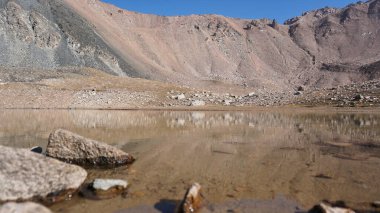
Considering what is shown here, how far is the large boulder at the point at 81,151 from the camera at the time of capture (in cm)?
1220

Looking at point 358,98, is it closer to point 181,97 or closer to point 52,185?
point 181,97

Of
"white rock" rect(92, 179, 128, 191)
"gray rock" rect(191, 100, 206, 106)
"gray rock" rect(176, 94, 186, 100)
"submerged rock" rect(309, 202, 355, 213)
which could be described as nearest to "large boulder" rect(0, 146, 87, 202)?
"white rock" rect(92, 179, 128, 191)

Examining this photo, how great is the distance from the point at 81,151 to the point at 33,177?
130 inches

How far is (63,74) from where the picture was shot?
2601 inches

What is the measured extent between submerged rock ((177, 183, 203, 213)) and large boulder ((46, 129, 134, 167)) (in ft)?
14.9

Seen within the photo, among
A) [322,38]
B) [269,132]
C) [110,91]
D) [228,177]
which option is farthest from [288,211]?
[322,38]

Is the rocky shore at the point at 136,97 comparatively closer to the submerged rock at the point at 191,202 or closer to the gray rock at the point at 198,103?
the gray rock at the point at 198,103

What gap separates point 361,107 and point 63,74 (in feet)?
156

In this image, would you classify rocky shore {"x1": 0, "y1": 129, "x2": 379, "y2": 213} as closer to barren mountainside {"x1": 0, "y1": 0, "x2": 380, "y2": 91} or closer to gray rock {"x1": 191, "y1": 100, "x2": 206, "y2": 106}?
gray rock {"x1": 191, "y1": 100, "x2": 206, "y2": 106}

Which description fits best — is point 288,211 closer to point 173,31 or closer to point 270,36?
point 173,31

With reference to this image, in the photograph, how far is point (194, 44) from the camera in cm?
15175

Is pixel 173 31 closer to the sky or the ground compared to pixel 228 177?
closer to the sky

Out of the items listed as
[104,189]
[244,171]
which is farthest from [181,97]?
[104,189]

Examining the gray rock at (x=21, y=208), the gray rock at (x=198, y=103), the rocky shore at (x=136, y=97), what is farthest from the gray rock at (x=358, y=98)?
the gray rock at (x=21, y=208)
